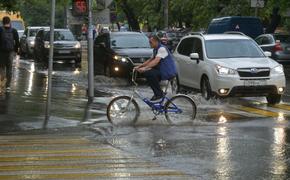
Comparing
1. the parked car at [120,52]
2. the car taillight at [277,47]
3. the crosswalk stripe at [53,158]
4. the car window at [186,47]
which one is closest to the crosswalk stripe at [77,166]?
the crosswalk stripe at [53,158]

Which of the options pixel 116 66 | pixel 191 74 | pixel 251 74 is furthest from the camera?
pixel 116 66

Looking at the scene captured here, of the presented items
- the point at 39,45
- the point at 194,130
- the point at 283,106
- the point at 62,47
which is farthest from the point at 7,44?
the point at 39,45

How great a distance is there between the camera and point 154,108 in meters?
12.6

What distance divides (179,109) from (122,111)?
1.07m

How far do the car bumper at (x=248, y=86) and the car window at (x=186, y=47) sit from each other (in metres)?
2.52

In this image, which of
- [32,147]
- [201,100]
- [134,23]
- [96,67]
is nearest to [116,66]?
[96,67]

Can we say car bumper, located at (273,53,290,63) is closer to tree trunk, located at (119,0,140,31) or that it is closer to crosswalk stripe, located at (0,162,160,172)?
crosswalk stripe, located at (0,162,160,172)

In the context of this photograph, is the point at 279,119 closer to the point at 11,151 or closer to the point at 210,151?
the point at 210,151

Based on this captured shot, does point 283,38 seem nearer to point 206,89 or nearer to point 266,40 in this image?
point 266,40

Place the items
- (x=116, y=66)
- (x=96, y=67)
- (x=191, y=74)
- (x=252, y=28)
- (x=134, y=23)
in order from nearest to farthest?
1. (x=191, y=74)
2. (x=116, y=66)
3. (x=96, y=67)
4. (x=252, y=28)
5. (x=134, y=23)

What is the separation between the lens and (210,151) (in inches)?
376

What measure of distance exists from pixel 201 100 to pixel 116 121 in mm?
4029

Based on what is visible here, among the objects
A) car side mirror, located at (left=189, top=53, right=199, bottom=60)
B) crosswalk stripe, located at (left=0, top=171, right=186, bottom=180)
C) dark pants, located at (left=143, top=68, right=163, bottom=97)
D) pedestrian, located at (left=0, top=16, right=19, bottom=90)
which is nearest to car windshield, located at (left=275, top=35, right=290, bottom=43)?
car side mirror, located at (left=189, top=53, right=199, bottom=60)

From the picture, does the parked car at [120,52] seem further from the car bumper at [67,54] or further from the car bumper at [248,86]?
the car bumper at [67,54]
